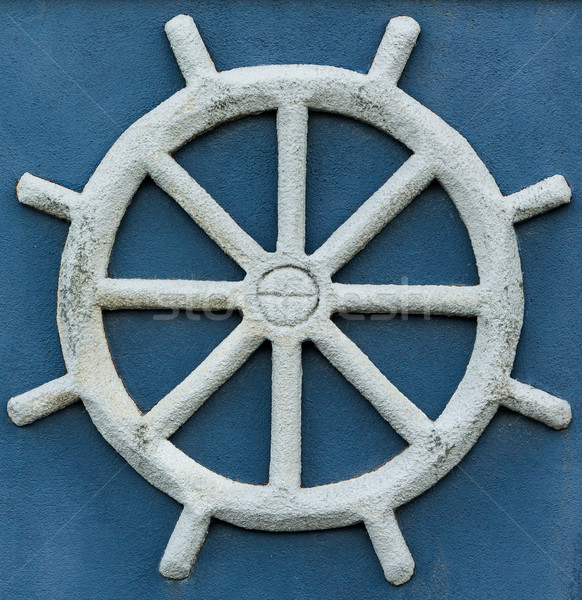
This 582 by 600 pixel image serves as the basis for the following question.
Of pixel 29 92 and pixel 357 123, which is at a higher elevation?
pixel 29 92

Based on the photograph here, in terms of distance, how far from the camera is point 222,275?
2434 millimetres

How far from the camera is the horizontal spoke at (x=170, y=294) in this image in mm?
2336

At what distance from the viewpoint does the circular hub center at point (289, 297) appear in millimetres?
2354

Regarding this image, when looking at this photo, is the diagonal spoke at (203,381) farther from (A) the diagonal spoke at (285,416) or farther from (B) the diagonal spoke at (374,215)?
(B) the diagonal spoke at (374,215)

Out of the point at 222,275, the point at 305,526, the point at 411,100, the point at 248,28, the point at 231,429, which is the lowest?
the point at 305,526

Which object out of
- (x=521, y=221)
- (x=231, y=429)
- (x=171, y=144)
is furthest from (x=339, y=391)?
(x=171, y=144)

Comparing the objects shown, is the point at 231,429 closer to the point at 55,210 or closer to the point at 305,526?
the point at 305,526

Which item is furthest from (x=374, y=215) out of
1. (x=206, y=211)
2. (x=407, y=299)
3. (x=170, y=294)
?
(x=170, y=294)

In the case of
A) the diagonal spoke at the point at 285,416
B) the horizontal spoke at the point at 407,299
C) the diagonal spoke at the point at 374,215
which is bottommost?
the diagonal spoke at the point at 285,416

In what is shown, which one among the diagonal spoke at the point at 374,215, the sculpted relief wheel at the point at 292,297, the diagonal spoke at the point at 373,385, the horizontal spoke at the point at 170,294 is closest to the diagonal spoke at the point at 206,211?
the sculpted relief wheel at the point at 292,297

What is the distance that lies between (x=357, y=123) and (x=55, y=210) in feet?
3.32

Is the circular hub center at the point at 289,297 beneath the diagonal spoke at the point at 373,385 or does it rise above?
above

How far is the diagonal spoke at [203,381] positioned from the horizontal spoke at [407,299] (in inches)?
11.9

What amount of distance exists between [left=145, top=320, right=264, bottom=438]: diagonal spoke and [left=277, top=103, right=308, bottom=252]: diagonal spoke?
1.01 feet
